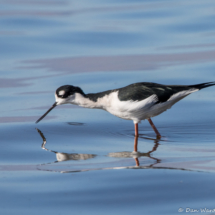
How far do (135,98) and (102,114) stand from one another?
1.82m

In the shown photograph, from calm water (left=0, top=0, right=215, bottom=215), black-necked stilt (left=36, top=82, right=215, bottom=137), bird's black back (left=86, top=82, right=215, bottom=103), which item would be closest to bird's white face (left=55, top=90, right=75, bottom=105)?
black-necked stilt (left=36, top=82, right=215, bottom=137)

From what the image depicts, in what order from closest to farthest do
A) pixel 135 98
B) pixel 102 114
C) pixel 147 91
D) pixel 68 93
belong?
pixel 135 98, pixel 147 91, pixel 68 93, pixel 102 114

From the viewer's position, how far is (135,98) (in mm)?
7422

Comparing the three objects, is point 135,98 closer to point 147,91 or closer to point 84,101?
point 147,91

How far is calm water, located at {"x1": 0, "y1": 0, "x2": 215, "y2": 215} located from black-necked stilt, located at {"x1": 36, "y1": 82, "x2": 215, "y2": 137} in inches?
18.5

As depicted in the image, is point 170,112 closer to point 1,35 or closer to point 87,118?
point 87,118

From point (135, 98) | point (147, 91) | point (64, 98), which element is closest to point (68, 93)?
point (64, 98)

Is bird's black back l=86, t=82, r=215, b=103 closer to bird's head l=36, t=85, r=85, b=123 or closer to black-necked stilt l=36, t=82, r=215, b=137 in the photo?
black-necked stilt l=36, t=82, r=215, b=137

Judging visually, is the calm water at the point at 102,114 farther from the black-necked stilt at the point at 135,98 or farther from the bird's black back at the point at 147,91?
the bird's black back at the point at 147,91

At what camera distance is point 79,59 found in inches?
493

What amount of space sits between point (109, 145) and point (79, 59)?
5644 mm

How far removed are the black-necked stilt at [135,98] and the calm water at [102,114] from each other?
1.54ft

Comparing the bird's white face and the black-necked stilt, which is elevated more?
the bird's white face

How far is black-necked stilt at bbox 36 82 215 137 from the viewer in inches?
294
